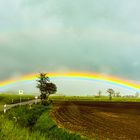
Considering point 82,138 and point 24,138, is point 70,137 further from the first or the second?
point 24,138

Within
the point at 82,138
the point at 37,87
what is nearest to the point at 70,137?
the point at 82,138

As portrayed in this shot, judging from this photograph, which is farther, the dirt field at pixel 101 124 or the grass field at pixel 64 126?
the dirt field at pixel 101 124

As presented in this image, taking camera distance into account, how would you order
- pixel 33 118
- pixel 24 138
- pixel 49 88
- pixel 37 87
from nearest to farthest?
pixel 24 138, pixel 33 118, pixel 37 87, pixel 49 88

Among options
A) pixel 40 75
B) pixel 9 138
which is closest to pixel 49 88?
pixel 40 75

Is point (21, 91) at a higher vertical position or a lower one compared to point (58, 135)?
higher

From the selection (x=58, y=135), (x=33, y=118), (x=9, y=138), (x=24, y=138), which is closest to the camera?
(x=9, y=138)

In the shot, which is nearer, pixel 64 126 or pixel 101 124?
pixel 64 126

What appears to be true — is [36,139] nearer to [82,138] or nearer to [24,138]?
[24,138]

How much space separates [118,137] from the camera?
72.8 ft

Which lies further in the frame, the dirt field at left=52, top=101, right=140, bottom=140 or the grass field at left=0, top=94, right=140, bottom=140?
the dirt field at left=52, top=101, right=140, bottom=140

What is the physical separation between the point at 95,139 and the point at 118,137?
98.5 inches

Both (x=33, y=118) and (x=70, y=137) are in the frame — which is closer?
(x=70, y=137)

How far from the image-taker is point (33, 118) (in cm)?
3616

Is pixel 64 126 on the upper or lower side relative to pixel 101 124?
upper
